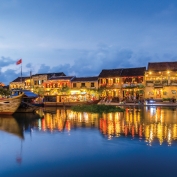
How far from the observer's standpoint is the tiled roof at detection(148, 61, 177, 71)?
57266 mm

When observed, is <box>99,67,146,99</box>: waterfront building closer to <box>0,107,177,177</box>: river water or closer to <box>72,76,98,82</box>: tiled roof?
<box>72,76,98,82</box>: tiled roof

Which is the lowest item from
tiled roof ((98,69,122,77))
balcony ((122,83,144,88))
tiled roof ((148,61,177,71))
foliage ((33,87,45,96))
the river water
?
the river water

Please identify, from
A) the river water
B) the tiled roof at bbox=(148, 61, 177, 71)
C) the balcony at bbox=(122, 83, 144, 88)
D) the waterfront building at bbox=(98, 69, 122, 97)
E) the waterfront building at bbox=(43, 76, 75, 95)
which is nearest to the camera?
the river water

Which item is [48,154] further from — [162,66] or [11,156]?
[162,66]

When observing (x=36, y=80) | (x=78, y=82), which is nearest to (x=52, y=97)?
(x=78, y=82)

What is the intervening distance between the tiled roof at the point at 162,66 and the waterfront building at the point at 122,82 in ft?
7.68

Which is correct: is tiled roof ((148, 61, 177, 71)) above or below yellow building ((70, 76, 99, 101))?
above

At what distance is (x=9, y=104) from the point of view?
1347 inches

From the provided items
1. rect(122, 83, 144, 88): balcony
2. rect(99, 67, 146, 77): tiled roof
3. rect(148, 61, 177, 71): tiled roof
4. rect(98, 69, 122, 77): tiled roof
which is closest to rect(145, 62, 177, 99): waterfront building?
rect(148, 61, 177, 71): tiled roof

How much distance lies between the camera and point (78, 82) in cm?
6600

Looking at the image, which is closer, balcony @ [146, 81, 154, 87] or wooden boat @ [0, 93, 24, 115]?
wooden boat @ [0, 93, 24, 115]

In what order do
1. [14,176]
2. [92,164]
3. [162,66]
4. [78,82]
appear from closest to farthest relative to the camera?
[14,176]
[92,164]
[162,66]
[78,82]

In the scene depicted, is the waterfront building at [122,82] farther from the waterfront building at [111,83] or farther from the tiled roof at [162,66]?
the tiled roof at [162,66]

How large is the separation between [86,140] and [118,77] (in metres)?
47.0
